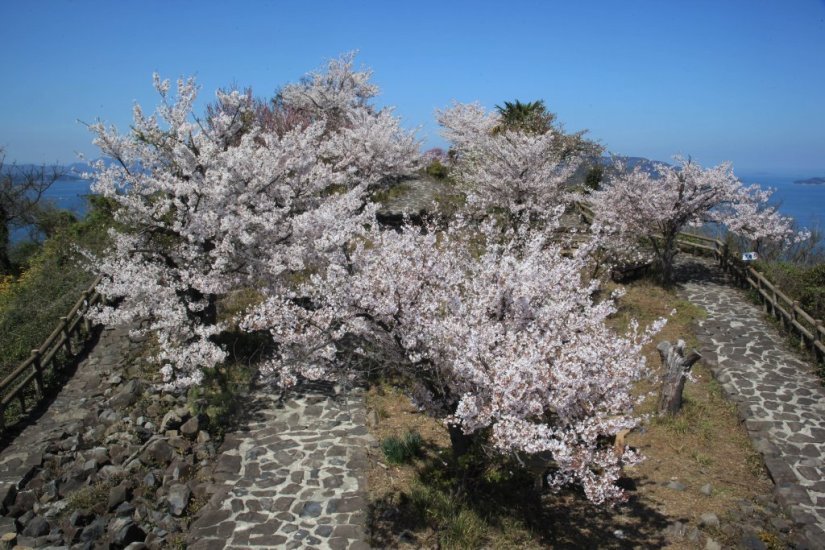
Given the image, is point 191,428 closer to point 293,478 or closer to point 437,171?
point 293,478

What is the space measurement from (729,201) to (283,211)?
1657cm

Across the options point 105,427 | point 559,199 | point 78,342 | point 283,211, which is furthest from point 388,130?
point 105,427

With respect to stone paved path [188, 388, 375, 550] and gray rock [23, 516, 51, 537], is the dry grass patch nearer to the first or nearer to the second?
stone paved path [188, 388, 375, 550]

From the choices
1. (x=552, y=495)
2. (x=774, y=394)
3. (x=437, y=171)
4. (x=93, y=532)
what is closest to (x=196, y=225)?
(x=93, y=532)

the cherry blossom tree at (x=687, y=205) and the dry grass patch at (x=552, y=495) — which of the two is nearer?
the dry grass patch at (x=552, y=495)

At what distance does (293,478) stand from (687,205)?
17134 millimetres

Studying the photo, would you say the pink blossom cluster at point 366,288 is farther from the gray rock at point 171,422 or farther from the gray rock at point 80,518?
the gray rock at point 80,518

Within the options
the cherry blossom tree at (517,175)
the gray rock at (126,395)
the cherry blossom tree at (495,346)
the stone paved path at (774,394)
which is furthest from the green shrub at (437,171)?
the cherry blossom tree at (495,346)

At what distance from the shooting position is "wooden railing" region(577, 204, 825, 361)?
590 inches

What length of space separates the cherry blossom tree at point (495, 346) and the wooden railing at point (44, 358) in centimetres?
663

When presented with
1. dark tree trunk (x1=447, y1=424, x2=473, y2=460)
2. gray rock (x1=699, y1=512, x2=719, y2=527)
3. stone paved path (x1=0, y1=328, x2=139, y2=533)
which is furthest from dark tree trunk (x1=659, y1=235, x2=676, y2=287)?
stone paved path (x1=0, y1=328, x2=139, y2=533)

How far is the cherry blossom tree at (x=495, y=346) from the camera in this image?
7430 mm

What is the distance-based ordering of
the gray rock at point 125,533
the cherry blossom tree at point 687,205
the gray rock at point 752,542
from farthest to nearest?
the cherry blossom tree at point 687,205 < the gray rock at point 752,542 < the gray rock at point 125,533

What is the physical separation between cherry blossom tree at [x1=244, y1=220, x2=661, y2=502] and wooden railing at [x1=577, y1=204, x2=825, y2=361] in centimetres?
933
